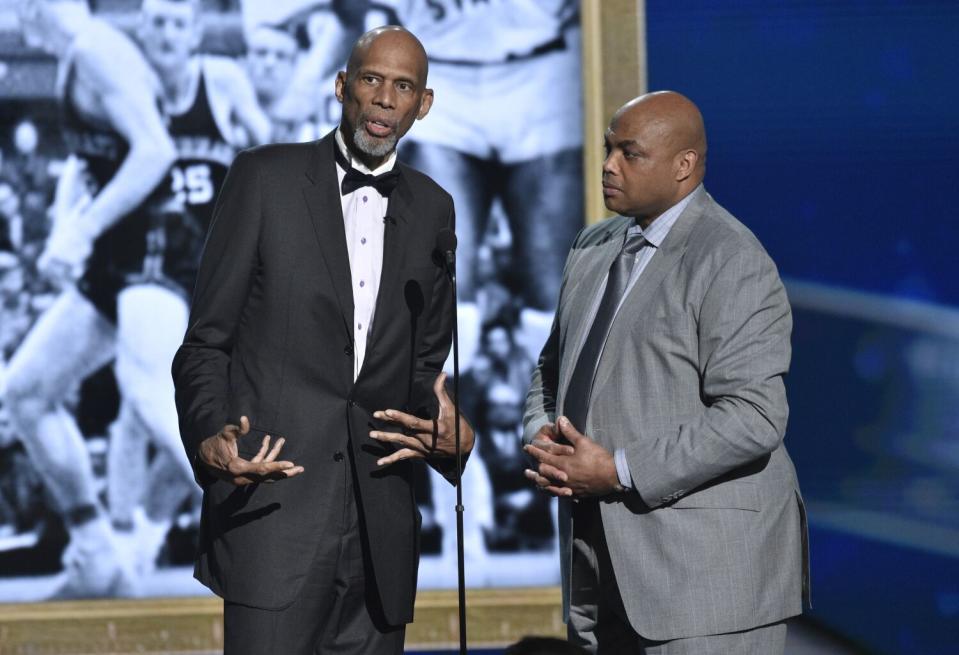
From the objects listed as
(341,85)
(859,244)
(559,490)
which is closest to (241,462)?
(559,490)

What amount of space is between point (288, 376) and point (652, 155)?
875 millimetres

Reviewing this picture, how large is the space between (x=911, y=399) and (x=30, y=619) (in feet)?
10.2

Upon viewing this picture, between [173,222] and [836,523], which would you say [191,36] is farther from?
[836,523]

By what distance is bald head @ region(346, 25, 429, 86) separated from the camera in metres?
2.73

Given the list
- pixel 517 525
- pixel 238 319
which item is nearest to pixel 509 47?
pixel 517 525

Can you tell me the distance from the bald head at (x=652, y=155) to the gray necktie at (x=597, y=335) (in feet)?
0.32

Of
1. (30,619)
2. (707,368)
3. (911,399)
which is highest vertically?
(707,368)

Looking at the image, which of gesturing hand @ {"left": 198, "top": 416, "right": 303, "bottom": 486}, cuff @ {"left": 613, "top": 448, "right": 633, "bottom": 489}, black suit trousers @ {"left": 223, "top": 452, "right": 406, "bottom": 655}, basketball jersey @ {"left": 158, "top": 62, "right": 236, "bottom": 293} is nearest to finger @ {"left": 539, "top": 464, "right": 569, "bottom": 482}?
cuff @ {"left": 613, "top": 448, "right": 633, "bottom": 489}

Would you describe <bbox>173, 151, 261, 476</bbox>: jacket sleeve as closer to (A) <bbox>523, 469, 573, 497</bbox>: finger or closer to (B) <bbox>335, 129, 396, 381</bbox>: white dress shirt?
(B) <bbox>335, 129, 396, 381</bbox>: white dress shirt

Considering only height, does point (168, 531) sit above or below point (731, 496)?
below

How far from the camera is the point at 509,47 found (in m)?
4.66

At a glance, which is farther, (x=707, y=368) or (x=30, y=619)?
(x=30, y=619)

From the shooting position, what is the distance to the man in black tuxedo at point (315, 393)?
261 cm

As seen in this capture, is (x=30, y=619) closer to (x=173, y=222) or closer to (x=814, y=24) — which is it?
(x=173, y=222)
